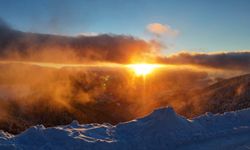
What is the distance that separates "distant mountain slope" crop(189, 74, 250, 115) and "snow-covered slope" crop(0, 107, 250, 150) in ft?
339

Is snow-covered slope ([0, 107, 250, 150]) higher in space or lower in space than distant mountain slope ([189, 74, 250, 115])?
higher

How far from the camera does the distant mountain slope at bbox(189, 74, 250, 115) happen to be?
140625 millimetres

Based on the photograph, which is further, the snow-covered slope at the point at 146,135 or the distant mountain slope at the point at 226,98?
the distant mountain slope at the point at 226,98

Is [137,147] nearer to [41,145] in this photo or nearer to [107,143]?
[107,143]

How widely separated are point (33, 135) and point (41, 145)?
101 cm

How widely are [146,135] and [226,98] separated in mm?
134836

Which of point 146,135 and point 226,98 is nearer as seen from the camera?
point 146,135

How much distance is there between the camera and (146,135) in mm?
24844

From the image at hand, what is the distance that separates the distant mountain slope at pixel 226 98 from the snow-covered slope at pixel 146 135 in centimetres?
10334

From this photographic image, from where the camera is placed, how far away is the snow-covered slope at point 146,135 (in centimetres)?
2330

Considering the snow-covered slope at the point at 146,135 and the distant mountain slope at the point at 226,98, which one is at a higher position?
the snow-covered slope at the point at 146,135

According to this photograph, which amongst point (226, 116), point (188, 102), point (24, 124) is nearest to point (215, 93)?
point (188, 102)

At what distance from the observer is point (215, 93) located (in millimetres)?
173875

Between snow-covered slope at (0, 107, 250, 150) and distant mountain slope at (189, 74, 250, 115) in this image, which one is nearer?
snow-covered slope at (0, 107, 250, 150)
